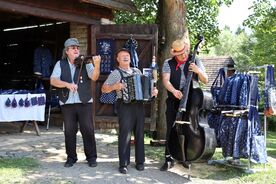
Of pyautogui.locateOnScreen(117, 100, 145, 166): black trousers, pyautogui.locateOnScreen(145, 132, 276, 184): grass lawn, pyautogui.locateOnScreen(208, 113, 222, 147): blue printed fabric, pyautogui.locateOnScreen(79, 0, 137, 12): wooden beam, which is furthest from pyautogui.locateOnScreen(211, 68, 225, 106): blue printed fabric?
pyautogui.locateOnScreen(79, 0, 137, 12): wooden beam

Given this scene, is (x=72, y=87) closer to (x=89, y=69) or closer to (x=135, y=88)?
(x=89, y=69)

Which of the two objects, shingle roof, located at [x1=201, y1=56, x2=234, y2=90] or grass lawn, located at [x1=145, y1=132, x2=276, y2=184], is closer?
grass lawn, located at [x1=145, y1=132, x2=276, y2=184]

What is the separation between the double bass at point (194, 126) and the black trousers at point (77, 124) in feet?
4.03

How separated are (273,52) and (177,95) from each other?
1961 cm

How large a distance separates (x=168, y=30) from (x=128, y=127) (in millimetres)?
2986

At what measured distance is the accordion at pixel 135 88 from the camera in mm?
5570

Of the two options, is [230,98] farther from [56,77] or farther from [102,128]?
[102,128]

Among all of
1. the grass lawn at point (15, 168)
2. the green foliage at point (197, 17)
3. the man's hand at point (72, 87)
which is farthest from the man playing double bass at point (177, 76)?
the green foliage at point (197, 17)

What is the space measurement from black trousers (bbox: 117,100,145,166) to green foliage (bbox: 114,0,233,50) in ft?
29.9

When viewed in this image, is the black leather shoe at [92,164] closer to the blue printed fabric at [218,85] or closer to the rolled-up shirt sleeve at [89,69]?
the rolled-up shirt sleeve at [89,69]

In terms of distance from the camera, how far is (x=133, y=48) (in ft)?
26.7

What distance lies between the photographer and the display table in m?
7.52

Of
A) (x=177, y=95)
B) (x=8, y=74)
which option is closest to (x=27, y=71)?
(x=8, y=74)

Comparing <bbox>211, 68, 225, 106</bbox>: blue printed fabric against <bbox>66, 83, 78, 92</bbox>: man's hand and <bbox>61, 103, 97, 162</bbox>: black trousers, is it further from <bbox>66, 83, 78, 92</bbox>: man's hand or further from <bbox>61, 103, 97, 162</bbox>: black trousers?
<bbox>66, 83, 78, 92</bbox>: man's hand
